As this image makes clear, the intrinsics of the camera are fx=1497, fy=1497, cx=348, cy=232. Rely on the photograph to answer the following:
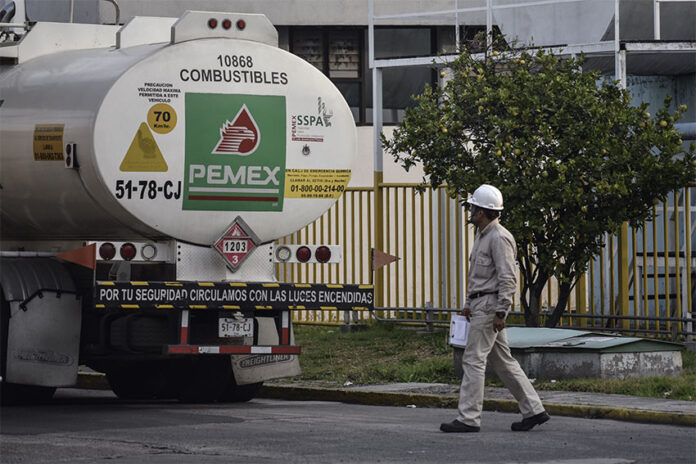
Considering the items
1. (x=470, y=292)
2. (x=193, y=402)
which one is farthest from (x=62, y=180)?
(x=470, y=292)

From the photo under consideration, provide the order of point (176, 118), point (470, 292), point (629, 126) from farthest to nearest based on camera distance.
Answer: point (629, 126), point (176, 118), point (470, 292)

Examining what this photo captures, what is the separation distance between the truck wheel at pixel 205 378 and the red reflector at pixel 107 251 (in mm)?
1971

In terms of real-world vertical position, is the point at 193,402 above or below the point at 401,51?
below

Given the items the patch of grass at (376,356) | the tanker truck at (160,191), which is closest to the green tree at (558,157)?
the patch of grass at (376,356)

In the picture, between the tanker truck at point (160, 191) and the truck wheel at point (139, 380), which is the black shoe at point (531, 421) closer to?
the tanker truck at point (160, 191)

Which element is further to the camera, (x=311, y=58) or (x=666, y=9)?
(x=311, y=58)

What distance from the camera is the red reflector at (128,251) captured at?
1236cm

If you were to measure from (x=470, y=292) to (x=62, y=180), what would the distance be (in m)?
3.66

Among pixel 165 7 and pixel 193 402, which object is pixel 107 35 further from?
pixel 165 7

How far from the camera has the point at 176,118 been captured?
1234 cm

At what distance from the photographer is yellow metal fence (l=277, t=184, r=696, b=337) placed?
17.1 meters

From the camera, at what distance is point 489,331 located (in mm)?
11109

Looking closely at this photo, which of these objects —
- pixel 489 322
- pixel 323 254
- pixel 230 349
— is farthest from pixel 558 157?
Answer: pixel 489 322

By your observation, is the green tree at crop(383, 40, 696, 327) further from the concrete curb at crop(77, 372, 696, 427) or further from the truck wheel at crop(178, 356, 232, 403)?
the truck wheel at crop(178, 356, 232, 403)
